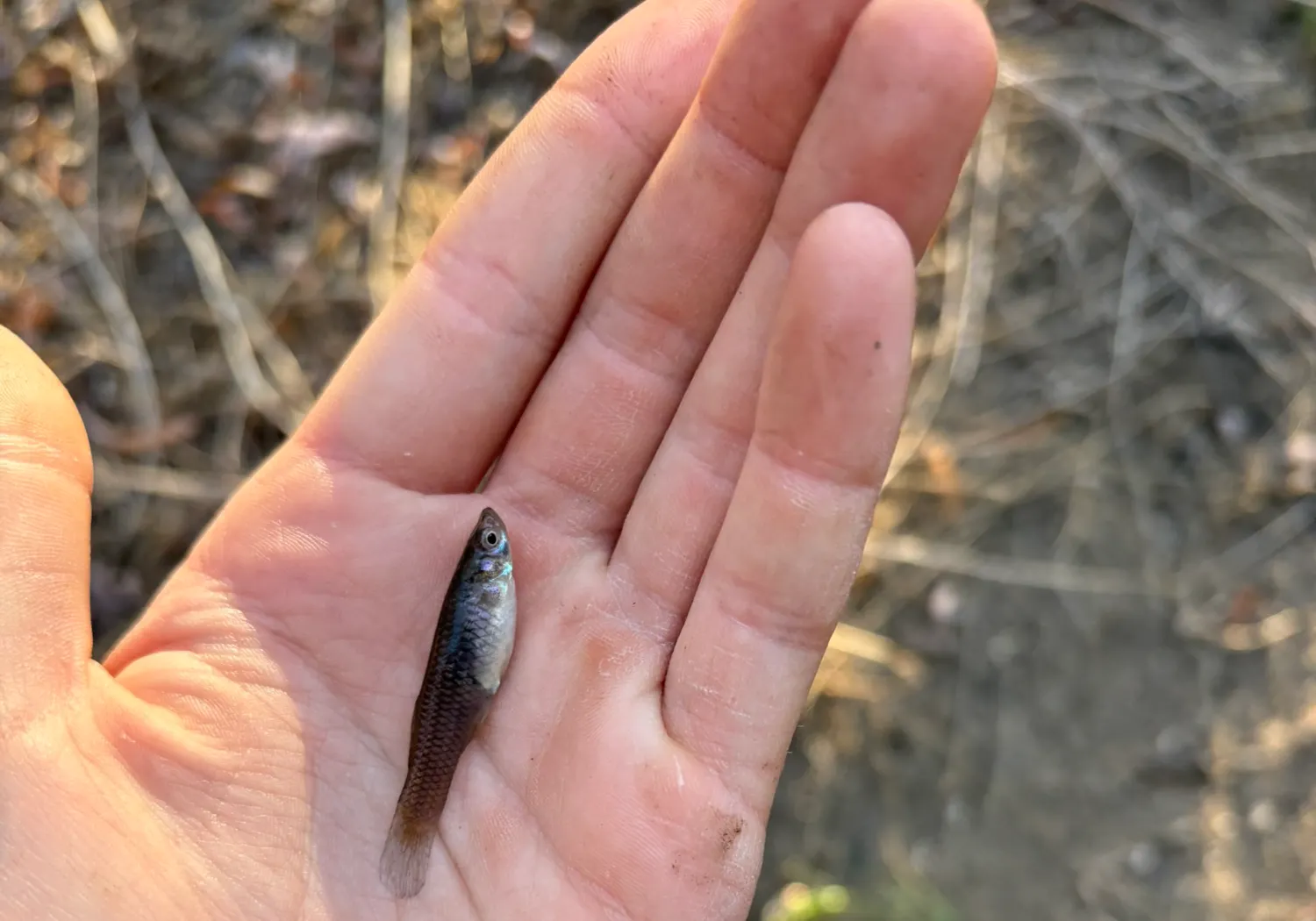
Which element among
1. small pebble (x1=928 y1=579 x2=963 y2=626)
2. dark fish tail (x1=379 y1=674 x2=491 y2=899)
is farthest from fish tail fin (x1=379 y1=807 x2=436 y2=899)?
small pebble (x1=928 y1=579 x2=963 y2=626)

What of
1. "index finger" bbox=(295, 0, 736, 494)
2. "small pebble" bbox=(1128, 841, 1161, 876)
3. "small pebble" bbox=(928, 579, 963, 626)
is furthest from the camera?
"small pebble" bbox=(928, 579, 963, 626)

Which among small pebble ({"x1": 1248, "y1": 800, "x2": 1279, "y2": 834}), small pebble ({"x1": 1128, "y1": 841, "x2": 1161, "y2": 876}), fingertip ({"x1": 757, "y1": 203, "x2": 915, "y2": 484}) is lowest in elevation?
small pebble ({"x1": 1128, "y1": 841, "x2": 1161, "y2": 876})

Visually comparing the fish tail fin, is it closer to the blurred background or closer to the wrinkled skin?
the wrinkled skin

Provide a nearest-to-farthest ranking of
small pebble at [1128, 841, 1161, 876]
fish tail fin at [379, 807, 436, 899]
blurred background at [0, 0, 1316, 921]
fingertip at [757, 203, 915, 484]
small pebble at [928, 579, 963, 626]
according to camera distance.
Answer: fingertip at [757, 203, 915, 484] < fish tail fin at [379, 807, 436, 899] < small pebble at [1128, 841, 1161, 876] < blurred background at [0, 0, 1316, 921] < small pebble at [928, 579, 963, 626]

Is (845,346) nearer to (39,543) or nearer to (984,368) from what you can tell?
(39,543)

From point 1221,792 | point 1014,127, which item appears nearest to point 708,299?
point 1014,127

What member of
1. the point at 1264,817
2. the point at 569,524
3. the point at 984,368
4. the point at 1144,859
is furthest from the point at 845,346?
the point at 1264,817

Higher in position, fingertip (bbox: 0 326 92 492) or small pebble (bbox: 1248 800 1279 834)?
fingertip (bbox: 0 326 92 492)
